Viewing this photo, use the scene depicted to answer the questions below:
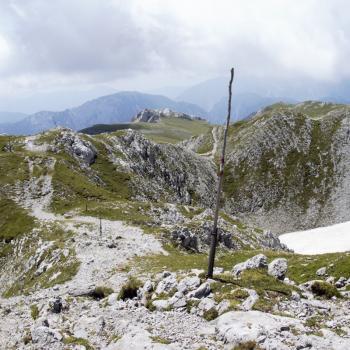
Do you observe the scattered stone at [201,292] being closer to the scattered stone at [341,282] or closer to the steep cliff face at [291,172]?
the scattered stone at [341,282]

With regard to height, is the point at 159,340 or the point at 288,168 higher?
the point at 288,168

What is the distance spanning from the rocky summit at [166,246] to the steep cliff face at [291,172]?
50cm

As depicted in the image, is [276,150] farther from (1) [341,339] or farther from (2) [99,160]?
(1) [341,339]

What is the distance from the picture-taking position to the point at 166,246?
54.8 metres

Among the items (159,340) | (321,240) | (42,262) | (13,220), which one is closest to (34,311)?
(159,340)

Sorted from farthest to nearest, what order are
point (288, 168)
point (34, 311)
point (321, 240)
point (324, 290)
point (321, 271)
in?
point (288, 168) < point (321, 240) < point (321, 271) < point (34, 311) < point (324, 290)

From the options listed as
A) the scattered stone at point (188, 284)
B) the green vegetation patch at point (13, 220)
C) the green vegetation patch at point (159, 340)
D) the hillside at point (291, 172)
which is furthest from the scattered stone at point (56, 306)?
the hillside at point (291, 172)

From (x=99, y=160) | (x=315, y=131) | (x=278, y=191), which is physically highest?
(x=315, y=131)

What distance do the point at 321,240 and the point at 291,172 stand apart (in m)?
52.9

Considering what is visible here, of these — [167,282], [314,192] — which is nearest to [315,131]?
[314,192]

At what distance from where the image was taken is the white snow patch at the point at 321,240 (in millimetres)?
105688

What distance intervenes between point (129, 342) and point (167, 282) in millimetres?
7929

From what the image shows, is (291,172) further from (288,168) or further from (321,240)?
(321,240)

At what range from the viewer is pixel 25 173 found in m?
102
